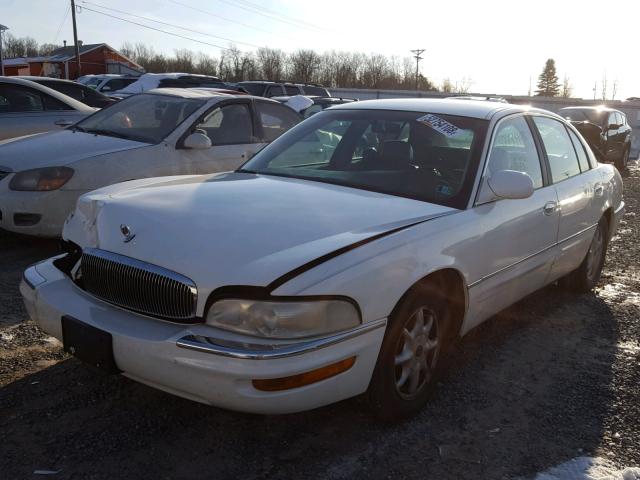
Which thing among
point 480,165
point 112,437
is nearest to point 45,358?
point 112,437

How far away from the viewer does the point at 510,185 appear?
3393 mm

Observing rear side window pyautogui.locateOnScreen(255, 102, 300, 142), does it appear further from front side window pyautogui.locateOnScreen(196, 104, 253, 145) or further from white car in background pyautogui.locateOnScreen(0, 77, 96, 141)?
white car in background pyautogui.locateOnScreen(0, 77, 96, 141)

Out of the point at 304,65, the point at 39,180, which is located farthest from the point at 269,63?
the point at 39,180

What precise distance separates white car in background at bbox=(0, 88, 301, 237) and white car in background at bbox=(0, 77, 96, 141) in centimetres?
149

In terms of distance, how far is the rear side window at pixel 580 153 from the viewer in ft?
16.0

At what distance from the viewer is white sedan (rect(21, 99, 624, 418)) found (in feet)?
8.06

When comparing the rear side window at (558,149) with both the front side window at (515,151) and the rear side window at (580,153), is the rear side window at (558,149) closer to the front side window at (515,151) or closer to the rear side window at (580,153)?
the rear side window at (580,153)

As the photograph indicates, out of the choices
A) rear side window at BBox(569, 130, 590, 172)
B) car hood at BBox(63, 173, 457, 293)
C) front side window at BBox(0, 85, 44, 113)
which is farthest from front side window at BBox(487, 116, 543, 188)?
front side window at BBox(0, 85, 44, 113)

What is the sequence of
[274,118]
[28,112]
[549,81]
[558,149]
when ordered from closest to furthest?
[558,149] → [274,118] → [28,112] → [549,81]

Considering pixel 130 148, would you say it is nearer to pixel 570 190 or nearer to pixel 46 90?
pixel 46 90

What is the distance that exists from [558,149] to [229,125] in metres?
3.34

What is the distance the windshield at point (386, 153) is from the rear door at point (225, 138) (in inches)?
79.3

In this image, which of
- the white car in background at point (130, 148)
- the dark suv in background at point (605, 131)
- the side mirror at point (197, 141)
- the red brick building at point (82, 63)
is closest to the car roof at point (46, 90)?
the white car in background at point (130, 148)

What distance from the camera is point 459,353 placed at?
395 centimetres
